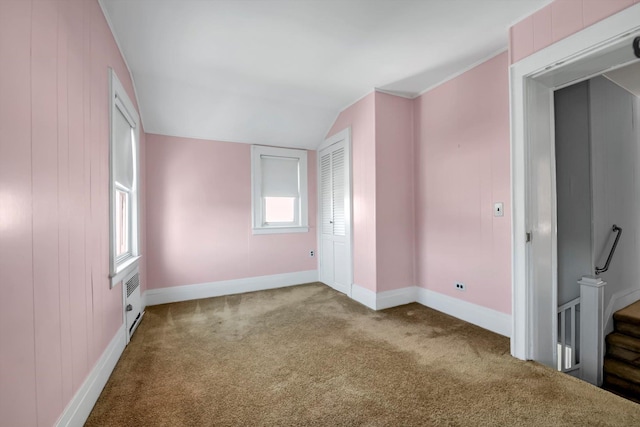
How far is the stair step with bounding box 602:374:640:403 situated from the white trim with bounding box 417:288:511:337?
115cm

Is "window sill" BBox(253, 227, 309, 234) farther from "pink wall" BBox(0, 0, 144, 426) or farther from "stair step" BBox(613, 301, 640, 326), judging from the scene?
"stair step" BBox(613, 301, 640, 326)

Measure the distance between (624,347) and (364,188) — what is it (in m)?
3.04

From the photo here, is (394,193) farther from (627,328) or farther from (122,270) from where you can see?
(122,270)

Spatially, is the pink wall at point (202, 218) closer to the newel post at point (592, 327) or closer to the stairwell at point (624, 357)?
the newel post at point (592, 327)

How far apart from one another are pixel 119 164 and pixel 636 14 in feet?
12.6

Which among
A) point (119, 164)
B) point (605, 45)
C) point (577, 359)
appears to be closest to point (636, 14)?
point (605, 45)

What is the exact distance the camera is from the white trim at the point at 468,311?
262 centimetres

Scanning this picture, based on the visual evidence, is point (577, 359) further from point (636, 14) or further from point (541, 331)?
point (636, 14)

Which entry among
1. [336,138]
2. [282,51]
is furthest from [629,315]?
[282,51]

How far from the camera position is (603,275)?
279 centimetres

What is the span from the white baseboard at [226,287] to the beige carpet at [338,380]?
713 millimetres

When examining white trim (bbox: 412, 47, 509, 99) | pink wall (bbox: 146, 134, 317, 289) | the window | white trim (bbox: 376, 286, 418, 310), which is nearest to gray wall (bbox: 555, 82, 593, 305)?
white trim (bbox: 412, 47, 509, 99)

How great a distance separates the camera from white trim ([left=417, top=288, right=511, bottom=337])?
2625 mm

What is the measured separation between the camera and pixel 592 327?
2.50m
